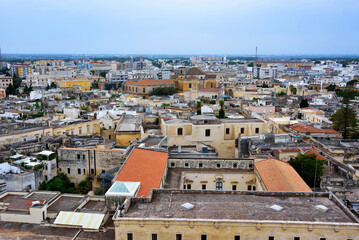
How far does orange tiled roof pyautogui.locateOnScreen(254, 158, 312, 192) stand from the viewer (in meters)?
20.3

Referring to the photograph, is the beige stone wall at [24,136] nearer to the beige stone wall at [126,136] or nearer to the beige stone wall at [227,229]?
the beige stone wall at [126,136]

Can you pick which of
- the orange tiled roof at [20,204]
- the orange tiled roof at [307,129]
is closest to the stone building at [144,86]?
the orange tiled roof at [307,129]

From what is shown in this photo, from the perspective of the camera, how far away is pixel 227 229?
587 inches

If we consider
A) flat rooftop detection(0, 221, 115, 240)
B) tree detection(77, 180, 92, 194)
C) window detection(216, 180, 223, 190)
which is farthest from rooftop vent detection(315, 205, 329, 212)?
tree detection(77, 180, 92, 194)

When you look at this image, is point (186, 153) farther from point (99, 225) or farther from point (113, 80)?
point (113, 80)

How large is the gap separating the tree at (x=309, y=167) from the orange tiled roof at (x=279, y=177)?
87.1 inches

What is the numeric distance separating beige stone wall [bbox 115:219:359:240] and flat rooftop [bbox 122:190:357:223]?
1.57 ft

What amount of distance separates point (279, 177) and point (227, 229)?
303 inches

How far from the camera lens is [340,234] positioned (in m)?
14.5

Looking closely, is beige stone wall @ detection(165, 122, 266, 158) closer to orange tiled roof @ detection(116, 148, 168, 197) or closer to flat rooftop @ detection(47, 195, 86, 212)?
orange tiled roof @ detection(116, 148, 168, 197)

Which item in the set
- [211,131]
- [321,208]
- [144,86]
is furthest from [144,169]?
[144,86]

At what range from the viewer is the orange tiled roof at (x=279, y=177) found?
2030 centimetres

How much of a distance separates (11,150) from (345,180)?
2621 centimetres

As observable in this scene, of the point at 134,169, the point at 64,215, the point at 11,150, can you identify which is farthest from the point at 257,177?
the point at 11,150
